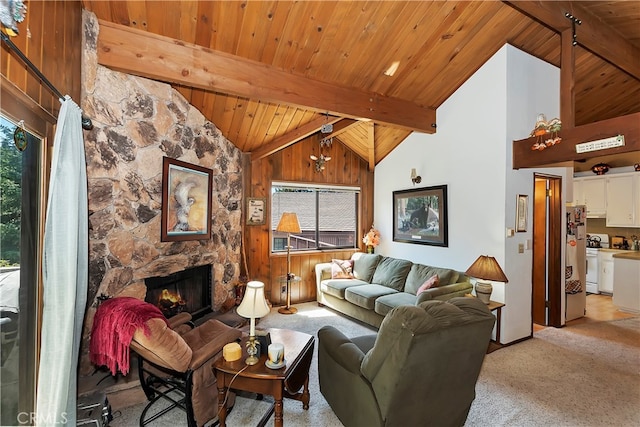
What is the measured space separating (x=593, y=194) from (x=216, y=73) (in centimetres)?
735

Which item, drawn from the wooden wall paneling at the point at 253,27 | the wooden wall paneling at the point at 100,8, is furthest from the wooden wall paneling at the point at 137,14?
the wooden wall paneling at the point at 253,27

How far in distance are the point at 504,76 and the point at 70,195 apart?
4330 mm

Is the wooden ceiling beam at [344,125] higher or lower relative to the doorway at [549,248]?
higher

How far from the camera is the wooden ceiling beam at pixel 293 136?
4.05m

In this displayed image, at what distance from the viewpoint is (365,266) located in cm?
499

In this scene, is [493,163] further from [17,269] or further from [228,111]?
[17,269]

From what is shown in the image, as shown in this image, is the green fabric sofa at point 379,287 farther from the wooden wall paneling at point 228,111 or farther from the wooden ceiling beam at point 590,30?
the wooden ceiling beam at point 590,30

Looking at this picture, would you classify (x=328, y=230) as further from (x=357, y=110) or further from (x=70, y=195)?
(x=70, y=195)

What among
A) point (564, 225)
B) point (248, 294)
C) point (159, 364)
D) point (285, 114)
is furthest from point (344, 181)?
point (159, 364)

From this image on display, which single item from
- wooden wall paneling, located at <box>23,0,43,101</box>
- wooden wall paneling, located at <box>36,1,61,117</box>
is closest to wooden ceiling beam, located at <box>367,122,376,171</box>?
wooden wall paneling, located at <box>36,1,61,117</box>

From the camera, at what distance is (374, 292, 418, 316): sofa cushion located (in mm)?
3688

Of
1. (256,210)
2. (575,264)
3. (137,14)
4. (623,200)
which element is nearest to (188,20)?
(137,14)

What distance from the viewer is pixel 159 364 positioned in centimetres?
192

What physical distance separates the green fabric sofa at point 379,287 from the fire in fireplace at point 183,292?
73.1 inches
